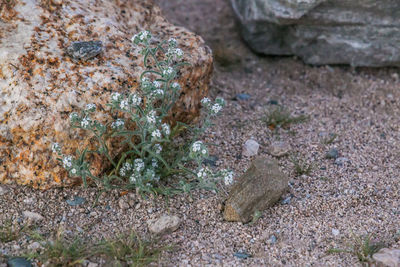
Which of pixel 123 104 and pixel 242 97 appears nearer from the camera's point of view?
pixel 123 104

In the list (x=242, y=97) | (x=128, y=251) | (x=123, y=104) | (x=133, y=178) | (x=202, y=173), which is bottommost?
(x=128, y=251)

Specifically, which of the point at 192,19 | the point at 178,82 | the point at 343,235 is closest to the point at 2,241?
the point at 178,82

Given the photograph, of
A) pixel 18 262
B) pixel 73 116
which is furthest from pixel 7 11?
pixel 18 262

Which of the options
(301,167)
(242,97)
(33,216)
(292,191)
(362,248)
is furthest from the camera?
(242,97)

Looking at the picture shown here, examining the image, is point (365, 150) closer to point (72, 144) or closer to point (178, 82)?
point (178, 82)

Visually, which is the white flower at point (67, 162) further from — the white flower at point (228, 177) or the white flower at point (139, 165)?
the white flower at point (228, 177)

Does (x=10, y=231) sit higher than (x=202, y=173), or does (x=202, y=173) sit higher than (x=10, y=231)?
(x=202, y=173)

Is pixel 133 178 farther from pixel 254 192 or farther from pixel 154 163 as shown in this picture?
pixel 254 192

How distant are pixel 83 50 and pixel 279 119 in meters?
1.86

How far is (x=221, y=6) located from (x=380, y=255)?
4.10 metres

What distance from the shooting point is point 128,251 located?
3.07m

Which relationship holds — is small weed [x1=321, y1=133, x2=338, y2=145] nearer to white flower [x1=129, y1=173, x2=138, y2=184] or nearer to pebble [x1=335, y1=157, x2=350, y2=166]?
pebble [x1=335, y1=157, x2=350, y2=166]

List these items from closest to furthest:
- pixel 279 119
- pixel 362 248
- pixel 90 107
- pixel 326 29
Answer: pixel 362 248 → pixel 90 107 → pixel 279 119 → pixel 326 29

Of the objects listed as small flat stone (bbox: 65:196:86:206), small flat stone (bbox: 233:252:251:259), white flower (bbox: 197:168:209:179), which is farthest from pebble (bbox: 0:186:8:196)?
small flat stone (bbox: 233:252:251:259)
